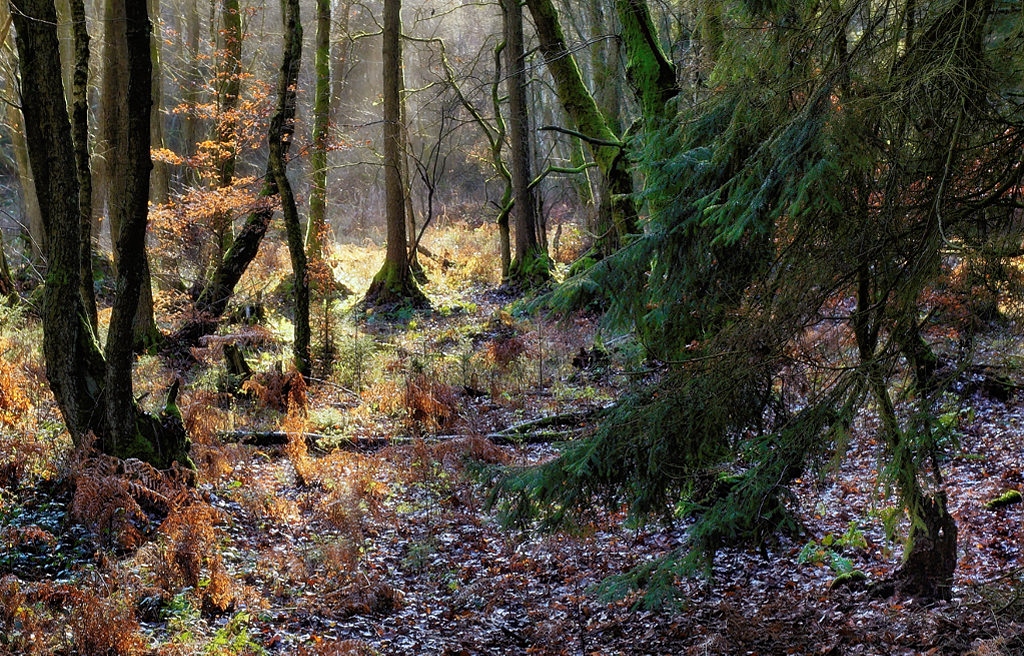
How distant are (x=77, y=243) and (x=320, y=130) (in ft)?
21.1

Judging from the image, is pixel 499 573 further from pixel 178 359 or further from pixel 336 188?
pixel 336 188

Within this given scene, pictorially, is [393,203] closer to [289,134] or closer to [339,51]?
[289,134]

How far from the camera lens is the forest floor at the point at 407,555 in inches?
185

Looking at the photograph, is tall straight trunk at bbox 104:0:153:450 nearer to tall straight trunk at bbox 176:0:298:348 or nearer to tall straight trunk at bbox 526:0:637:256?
tall straight trunk at bbox 176:0:298:348

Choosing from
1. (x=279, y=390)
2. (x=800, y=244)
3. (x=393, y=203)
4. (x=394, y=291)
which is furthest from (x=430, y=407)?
(x=393, y=203)

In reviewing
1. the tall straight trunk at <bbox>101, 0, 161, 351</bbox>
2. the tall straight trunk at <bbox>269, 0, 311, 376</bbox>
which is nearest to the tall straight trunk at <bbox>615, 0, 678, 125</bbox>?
the tall straight trunk at <bbox>269, 0, 311, 376</bbox>

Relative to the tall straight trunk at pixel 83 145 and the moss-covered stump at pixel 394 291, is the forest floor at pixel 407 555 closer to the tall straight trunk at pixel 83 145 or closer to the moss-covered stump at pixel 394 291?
the tall straight trunk at pixel 83 145

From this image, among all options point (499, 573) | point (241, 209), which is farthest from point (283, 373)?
point (499, 573)

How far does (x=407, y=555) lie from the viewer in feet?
21.7

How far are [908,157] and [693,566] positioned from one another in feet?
7.58

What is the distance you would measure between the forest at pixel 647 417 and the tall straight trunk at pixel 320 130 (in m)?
1.59

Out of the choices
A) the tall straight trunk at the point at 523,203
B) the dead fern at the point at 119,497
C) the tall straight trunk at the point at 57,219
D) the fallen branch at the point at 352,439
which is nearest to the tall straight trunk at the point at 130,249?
the tall straight trunk at the point at 57,219

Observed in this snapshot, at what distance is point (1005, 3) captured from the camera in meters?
3.39

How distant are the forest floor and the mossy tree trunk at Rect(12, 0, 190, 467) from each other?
1.45ft
